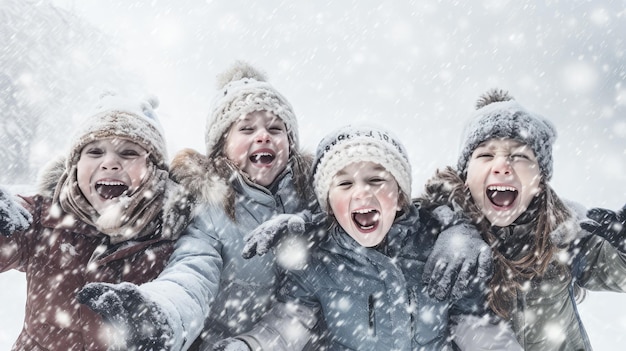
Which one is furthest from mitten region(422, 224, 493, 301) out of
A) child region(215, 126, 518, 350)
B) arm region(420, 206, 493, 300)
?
child region(215, 126, 518, 350)

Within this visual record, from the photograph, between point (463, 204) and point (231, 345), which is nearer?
point (231, 345)

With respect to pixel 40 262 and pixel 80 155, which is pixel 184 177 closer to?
pixel 80 155

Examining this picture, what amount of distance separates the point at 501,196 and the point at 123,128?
2.06 m

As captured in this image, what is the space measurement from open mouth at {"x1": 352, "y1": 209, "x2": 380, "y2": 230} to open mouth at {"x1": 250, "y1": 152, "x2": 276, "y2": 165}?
66 cm

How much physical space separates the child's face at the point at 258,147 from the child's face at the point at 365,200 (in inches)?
18.1

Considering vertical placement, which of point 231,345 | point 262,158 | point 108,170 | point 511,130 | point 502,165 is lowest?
point 231,345

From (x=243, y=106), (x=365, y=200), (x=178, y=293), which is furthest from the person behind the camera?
(x=243, y=106)

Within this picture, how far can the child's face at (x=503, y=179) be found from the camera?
7.95ft

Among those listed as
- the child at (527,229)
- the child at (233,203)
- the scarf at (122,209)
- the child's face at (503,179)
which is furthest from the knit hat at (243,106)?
the child's face at (503,179)

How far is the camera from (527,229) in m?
2.53

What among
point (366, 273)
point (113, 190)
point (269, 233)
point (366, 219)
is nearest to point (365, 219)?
point (366, 219)

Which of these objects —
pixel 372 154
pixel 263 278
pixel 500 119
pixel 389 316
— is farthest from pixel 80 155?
pixel 500 119

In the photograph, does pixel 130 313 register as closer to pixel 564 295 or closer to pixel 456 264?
pixel 456 264

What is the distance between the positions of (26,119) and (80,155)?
17.0 meters
